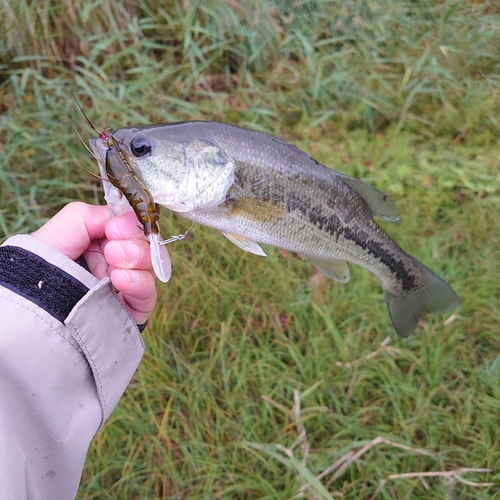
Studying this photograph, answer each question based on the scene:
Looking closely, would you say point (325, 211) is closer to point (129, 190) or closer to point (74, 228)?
point (129, 190)

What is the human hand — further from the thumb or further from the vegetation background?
the vegetation background

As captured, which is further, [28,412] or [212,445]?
[212,445]

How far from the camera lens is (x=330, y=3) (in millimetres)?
3891

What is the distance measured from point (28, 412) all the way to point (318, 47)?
372cm

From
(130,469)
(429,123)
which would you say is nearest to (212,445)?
(130,469)

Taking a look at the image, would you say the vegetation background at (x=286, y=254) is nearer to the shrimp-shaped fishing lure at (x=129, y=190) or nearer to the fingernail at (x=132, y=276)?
the fingernail at (x=132, y=276)

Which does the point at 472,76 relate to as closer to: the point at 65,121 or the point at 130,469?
the point at 65,121

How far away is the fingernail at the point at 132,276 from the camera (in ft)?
4.63

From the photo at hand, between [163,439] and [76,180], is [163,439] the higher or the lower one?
the lower one

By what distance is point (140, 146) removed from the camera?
1.44 m

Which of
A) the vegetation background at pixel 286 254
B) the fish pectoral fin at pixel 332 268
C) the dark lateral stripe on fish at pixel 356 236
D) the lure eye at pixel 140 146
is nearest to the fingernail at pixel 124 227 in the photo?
the lure eye at pixel 140 146

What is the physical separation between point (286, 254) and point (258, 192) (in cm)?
147

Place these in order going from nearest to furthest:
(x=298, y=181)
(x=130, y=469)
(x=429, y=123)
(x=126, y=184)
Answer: (x=126, y=184) < (x=298, y=181) < (x=130, y=469) < (x=429, y=123)

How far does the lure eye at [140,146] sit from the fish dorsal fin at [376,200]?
0.84 metres
